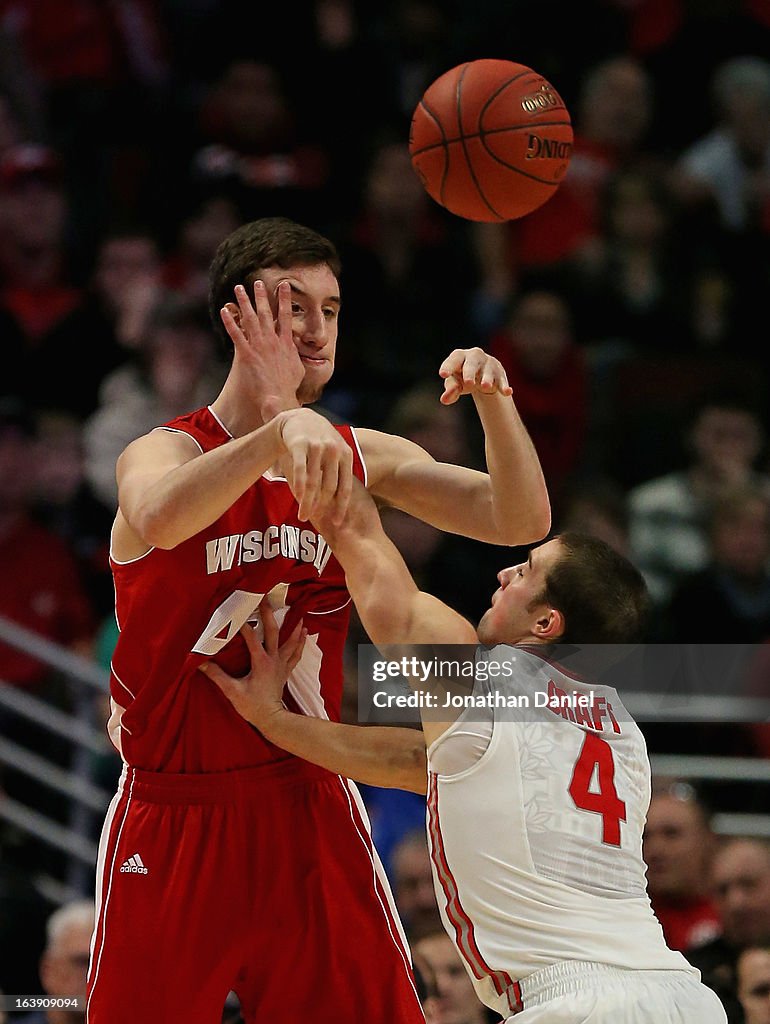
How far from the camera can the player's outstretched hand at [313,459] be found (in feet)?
11.6

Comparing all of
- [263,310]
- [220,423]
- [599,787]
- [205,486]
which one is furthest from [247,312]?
[599,787]

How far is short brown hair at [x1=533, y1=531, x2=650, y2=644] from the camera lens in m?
3.98

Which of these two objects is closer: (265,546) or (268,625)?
(265,546)

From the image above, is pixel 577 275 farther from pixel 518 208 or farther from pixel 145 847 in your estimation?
pixel 145 847

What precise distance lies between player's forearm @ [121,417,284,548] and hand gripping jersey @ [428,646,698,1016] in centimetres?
78

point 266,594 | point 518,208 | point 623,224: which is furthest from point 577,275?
point 266,594

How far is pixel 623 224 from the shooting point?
9109 mm

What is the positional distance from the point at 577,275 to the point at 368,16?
2665mm

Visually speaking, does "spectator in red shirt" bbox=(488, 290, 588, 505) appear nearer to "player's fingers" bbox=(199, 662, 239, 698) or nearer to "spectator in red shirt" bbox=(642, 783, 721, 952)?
"spectator in red shirt" bbox=(642, 783, 721, 952)

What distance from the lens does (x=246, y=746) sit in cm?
419

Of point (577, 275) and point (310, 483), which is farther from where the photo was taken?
point (577, 275)

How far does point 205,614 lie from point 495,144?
194 cm

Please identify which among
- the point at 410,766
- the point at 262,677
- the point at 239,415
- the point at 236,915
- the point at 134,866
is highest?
the point at 239,415

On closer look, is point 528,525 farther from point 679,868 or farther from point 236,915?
point 679,868
